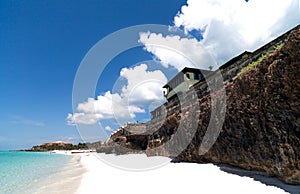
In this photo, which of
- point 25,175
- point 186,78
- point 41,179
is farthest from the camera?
point 186,78

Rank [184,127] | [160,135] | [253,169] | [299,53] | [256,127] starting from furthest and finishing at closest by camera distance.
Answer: [160,135]
[184,127]
[253,169]
[256,127]
[299,53]

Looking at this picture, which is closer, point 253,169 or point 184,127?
point 253,169

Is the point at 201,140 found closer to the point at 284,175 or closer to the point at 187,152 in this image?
the point at 187,152

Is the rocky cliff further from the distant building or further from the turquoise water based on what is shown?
the distant building

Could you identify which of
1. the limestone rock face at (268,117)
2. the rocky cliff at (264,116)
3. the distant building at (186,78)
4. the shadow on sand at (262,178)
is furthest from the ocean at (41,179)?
the distant building at (186,78)

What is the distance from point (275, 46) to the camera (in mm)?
7211

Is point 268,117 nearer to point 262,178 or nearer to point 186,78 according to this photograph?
point 262,178

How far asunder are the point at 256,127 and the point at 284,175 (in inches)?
69.3

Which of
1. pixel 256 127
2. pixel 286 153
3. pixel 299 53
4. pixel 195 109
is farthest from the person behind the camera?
pixel 195 109

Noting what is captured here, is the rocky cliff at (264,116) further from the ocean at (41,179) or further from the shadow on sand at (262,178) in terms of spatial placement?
the ocean at (41,179)

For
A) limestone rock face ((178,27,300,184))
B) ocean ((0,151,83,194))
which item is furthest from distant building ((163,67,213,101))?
limestone rock face ((178,27,300,184))

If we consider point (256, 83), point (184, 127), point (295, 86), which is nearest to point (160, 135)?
point (184, 127)

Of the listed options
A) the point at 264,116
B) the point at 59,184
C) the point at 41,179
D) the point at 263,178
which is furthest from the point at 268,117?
the point at 41,179

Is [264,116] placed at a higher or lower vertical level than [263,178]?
higher
